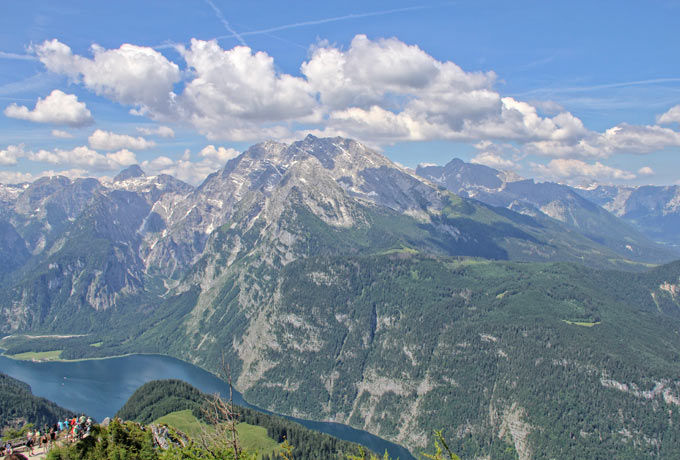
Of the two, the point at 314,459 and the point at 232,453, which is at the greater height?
the point at 232,453

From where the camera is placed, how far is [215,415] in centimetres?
4000

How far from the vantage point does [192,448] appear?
167ft

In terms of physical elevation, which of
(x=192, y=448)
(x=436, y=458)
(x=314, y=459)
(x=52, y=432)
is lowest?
(x=314, y=459)

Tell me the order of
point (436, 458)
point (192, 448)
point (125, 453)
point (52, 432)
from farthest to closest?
1. point (52, 432)
2. point (125, 453)
3. point (192, 448)
4. point (436, 458)

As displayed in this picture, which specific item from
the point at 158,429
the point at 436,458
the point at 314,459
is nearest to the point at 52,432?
the point at 158,429

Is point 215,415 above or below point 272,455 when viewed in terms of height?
above

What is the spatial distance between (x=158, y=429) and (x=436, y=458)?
7873cm

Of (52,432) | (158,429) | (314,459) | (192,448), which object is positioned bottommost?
(314,459)

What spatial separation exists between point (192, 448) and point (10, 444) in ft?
138

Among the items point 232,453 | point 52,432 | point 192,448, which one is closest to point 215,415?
point 232,453

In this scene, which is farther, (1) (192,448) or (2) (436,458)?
(1) (192,448)

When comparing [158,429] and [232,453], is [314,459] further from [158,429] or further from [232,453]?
[232,453]

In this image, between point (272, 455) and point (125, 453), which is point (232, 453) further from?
point (272, 455)

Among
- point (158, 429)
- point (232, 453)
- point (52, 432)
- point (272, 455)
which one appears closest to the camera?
point (232, 453)
